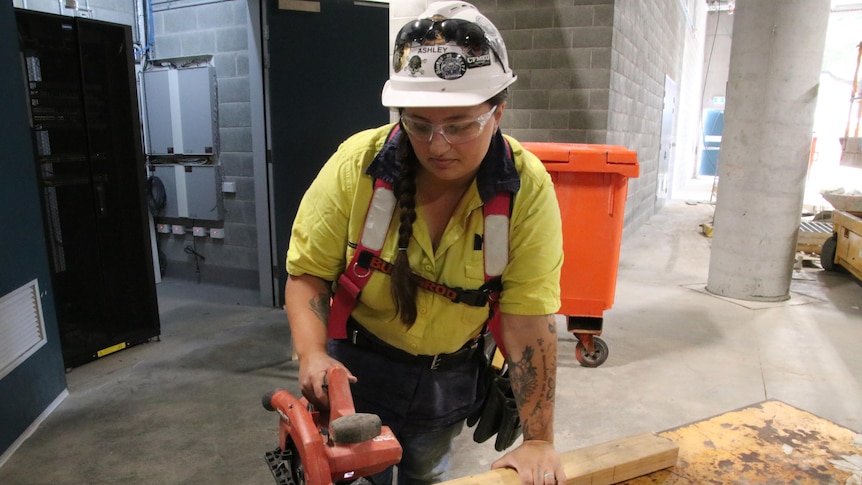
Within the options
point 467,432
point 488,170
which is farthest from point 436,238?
point 467,432

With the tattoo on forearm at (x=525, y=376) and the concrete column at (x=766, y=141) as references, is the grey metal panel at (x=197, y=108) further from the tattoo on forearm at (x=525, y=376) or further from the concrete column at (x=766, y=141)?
the concrete column at (x=766, y=141)

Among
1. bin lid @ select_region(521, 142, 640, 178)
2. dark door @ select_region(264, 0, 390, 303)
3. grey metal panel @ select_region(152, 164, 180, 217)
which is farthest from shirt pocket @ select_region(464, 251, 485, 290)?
grey metal panel @ select_region(152, 164, 180, 217)

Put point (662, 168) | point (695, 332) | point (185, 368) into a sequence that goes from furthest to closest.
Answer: point (662, 168)
point (695, 332)
point (185, 368)

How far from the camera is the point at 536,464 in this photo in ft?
4.43

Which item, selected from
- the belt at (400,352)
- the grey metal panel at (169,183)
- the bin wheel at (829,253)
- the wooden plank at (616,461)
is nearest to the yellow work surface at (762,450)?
the wooden plank at (616,461)

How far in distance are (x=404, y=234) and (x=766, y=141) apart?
497cm

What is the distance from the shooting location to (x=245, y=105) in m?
5.38

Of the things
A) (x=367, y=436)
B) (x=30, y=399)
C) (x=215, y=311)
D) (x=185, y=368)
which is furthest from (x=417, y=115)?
(x=215, y=311)

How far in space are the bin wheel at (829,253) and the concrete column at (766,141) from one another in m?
1.61

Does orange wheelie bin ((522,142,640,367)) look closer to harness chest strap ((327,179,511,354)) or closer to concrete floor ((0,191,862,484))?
concrete floor ((0,191,862,484))

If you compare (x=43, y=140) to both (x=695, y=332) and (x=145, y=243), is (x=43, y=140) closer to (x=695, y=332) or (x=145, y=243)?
(x=145, y=243)

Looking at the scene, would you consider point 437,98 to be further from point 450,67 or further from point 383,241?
point 383,241

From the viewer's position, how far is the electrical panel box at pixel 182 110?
5.43 m

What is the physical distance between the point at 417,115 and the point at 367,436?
2.34ft
